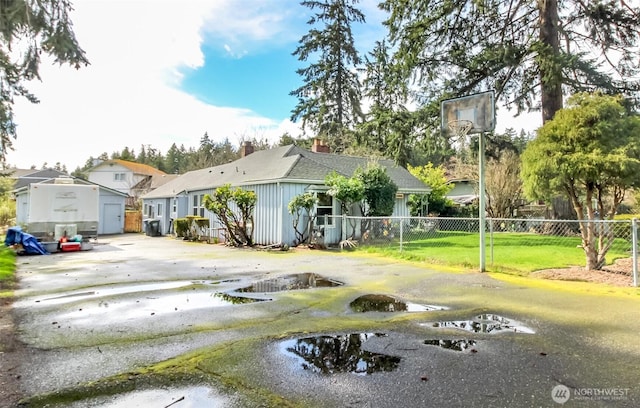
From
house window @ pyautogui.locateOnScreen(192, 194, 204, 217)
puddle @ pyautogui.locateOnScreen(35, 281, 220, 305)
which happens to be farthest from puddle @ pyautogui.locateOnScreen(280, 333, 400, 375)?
house window @ pyautogui.locateOnScreen(192, 194, 204, 217)

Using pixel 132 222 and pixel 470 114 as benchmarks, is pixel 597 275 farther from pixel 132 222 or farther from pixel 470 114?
pixel 132 222

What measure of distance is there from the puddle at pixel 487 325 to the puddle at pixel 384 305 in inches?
27.5

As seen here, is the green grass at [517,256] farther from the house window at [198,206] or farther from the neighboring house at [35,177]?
the neighboring house at [35,177]

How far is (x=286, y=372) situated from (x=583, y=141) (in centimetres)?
786

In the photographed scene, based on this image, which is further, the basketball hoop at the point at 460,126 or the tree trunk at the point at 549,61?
the tree trunk at the point at 549,61

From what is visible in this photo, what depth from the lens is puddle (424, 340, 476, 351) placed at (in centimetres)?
408

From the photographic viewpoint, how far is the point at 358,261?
11234 mm

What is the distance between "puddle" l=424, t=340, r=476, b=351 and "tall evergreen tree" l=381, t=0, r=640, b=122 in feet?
44.6

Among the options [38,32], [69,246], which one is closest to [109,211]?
[69,246]

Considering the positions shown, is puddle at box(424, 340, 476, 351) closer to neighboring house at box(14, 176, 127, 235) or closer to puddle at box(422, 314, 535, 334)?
puddle at box(422, 314, 535, 334)

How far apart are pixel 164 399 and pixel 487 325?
3938mm

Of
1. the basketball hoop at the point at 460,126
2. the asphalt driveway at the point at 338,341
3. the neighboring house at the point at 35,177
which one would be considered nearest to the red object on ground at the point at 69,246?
the asphalt driveway at the point at 338,341

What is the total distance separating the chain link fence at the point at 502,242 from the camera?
9.06m

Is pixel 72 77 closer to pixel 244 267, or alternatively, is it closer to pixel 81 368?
pixel 244 267
